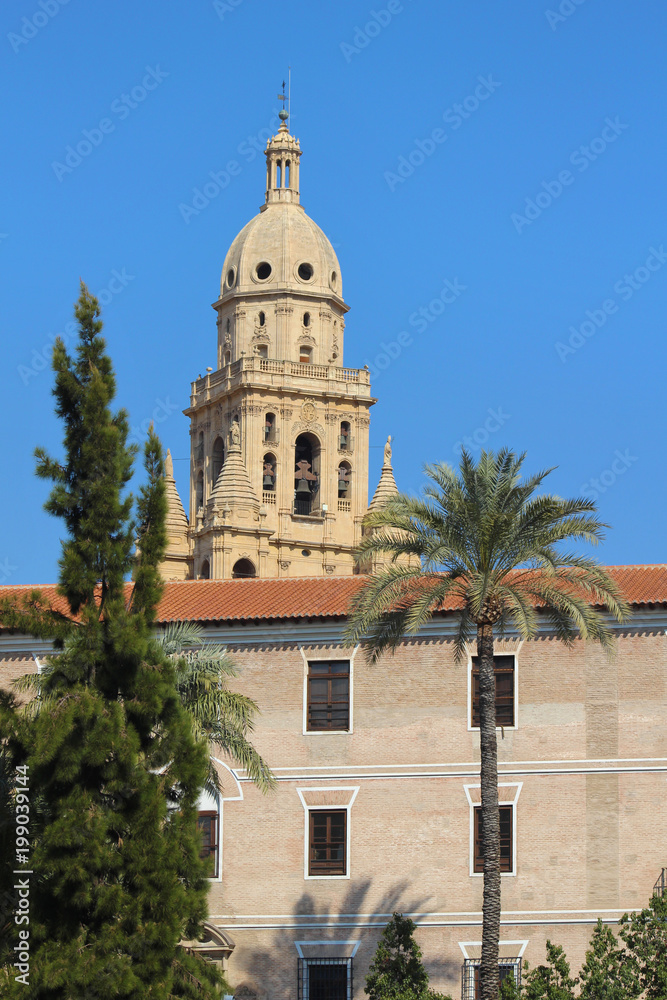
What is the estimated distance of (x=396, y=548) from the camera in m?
38.7

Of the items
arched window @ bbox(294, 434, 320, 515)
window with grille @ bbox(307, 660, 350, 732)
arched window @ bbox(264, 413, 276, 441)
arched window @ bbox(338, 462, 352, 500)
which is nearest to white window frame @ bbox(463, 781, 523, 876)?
window with grille @ bbox(307, 660, 350, 732)

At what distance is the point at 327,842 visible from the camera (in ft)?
149

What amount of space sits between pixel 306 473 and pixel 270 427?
290cm

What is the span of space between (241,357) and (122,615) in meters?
67.1

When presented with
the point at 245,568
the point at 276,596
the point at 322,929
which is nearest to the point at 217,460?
the point at 245,568

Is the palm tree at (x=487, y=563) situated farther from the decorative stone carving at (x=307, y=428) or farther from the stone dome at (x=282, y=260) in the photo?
the stone dome at (x=282, y=260)

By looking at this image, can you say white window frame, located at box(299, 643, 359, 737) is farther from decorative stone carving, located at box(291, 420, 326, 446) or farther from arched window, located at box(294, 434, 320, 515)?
decorative stone carving, located at box(291, 420, 326, 446)

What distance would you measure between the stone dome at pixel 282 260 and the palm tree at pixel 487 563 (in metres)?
65.2

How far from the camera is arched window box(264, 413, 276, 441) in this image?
99250 mm

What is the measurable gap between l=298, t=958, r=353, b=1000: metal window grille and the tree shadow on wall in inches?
6.7

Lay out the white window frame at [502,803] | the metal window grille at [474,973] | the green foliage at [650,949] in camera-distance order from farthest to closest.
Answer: the white window frame at [502,803]
the metal window grille at [474,973]
the green foliage at [650,949]

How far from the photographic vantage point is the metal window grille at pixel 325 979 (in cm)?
4459

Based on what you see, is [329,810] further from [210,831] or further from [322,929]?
[210,831]

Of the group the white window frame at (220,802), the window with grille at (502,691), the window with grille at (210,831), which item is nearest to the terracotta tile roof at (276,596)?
the window with grille at (502,691)
